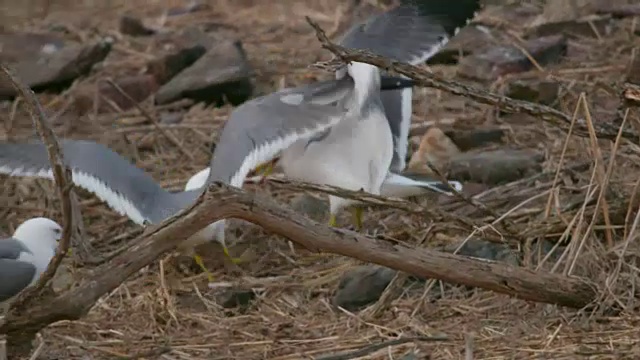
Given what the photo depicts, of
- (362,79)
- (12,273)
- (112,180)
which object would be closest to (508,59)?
(362,79)

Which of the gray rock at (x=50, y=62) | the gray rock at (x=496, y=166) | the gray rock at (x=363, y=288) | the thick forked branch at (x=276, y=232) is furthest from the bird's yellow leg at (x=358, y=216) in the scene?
the gray rock at (x=50, y=62)

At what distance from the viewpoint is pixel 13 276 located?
4.28 metres

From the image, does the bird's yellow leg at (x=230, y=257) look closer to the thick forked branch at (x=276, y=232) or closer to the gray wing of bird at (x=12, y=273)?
the gray wing of bird at (x=12, y=273)

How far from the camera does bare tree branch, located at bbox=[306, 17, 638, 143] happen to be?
11.7 feet

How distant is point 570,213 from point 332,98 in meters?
1.06

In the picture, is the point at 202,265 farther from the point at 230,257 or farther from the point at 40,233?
the point at 40,233

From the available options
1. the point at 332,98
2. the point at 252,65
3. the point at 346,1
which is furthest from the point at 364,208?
the point at 346,1

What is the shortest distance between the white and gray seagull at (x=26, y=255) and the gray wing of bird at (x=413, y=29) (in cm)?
129

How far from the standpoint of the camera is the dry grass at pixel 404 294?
12.1 ft

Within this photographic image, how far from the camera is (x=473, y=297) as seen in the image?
13.5ft

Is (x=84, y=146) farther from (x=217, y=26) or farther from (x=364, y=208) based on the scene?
(x=217, y=26)

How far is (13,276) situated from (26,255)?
196 millimetres

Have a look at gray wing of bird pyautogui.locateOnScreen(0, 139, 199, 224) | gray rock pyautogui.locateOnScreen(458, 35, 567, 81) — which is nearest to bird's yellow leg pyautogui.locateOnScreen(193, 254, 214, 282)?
gray wing of bird pyautogui.locateOnScreen(0, 139, 199, 224)

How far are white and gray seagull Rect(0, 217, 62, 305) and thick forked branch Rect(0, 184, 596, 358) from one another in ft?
3.14
